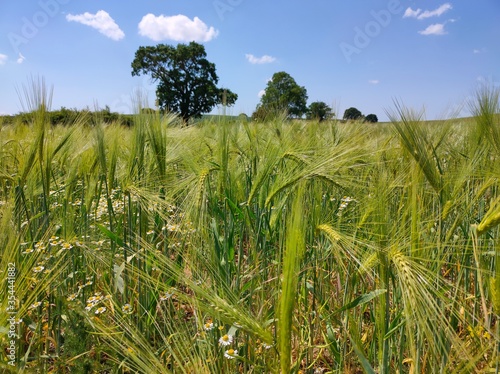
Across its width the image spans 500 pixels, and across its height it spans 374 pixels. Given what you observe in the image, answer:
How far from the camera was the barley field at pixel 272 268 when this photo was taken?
909mm

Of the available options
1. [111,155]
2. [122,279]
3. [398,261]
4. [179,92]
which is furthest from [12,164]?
[179,92]

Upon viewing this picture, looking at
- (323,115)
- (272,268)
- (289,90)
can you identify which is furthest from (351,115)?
(289,90)

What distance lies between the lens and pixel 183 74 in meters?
31.6

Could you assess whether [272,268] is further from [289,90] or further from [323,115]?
[289,90]

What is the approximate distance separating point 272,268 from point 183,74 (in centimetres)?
3186

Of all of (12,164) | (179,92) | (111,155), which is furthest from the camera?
(179,92)

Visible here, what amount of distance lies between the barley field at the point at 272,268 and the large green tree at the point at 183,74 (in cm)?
2988

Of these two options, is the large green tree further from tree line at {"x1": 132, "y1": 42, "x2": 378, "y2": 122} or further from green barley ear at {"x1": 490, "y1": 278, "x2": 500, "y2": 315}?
green barley ear at {"x1": 490, "y1": 278, "x2": 500, "y2": 315}

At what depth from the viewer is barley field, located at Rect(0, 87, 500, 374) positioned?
91 centimetres

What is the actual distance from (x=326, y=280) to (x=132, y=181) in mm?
956

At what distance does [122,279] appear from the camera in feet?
4.84

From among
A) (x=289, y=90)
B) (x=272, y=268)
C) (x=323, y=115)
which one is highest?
(x=289, y=90)

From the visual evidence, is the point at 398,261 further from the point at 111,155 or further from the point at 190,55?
the point at 190,55

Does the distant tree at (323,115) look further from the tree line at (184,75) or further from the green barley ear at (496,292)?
the tree line at (184,75)
